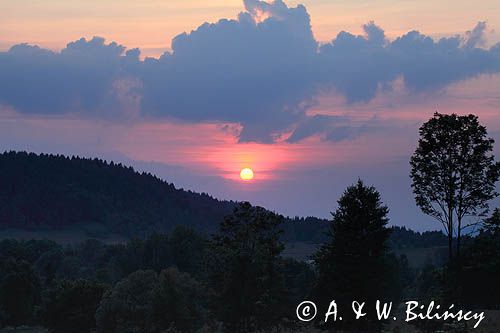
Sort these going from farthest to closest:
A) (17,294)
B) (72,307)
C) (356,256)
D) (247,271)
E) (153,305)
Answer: (17,294)
(72,307)
(153,305)
(247,271)
(356,256)

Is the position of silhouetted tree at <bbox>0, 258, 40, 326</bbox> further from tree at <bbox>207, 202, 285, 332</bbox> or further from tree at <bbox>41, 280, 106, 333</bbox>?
tree at <bbox>207, 202, 285, 332</bbox>

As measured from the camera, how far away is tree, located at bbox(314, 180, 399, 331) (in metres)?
60.1

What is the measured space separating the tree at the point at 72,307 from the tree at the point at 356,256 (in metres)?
57.4

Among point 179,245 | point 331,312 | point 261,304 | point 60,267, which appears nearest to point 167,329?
point 261,304

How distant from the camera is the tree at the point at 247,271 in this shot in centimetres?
7188

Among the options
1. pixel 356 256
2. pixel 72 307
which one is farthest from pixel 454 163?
pixel 72 307

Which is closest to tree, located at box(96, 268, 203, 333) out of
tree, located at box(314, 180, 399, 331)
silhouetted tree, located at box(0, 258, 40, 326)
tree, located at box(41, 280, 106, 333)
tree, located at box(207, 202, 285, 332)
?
tree, located at box(41, 280, 106, 333)

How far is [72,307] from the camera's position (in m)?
112

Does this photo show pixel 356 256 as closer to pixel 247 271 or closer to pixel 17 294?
pixel 247 271

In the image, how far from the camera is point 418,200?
6806 centimetres

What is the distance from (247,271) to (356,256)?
14.3 metres

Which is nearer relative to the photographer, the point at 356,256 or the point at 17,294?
the point at 356,256

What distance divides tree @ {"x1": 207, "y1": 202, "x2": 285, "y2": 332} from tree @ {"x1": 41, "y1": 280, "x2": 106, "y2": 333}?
40.9 metres

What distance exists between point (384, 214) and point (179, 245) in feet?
270
